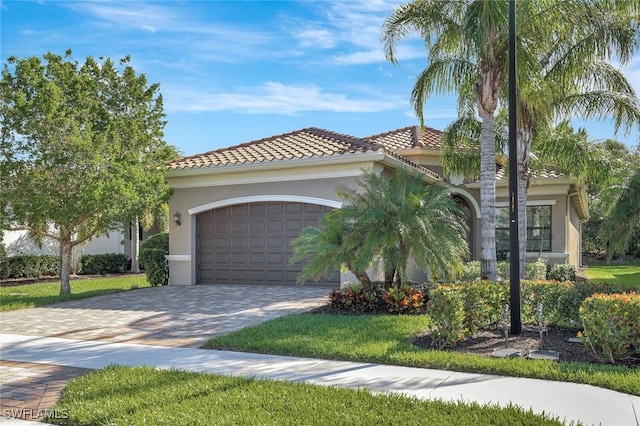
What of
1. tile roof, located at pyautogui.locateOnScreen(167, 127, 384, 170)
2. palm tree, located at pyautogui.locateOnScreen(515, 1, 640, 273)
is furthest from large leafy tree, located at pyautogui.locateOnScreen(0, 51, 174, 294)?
palm tree, located at pyautogui.locateOnScreen(515, 1, 640, 273)

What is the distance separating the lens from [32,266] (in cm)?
2283

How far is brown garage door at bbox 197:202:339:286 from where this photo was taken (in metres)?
15.6

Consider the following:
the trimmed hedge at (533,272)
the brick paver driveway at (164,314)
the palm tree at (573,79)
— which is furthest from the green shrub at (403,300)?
the palm tree at (573,79)

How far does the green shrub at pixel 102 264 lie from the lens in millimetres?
24703

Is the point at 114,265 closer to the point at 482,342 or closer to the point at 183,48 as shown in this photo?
the point at 183,48

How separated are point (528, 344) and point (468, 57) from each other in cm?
661

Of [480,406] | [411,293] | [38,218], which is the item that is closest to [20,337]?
[38,218]

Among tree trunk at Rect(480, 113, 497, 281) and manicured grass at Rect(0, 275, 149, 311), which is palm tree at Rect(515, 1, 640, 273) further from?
manicured grass at Rect(0, 275, 149, 311)

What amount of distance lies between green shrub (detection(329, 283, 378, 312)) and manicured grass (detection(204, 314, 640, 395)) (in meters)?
0.73

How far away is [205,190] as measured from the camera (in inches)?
660

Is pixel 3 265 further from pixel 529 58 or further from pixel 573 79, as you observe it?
pixel 573 79

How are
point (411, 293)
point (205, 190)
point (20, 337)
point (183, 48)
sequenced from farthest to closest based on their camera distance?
1. point (205, 190)
2. point (183, 48)
3. point (411, 293)
4. point (20, 337)

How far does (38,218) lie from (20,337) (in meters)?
5.95

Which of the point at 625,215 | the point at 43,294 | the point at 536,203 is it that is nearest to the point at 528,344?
the point at 625,215
